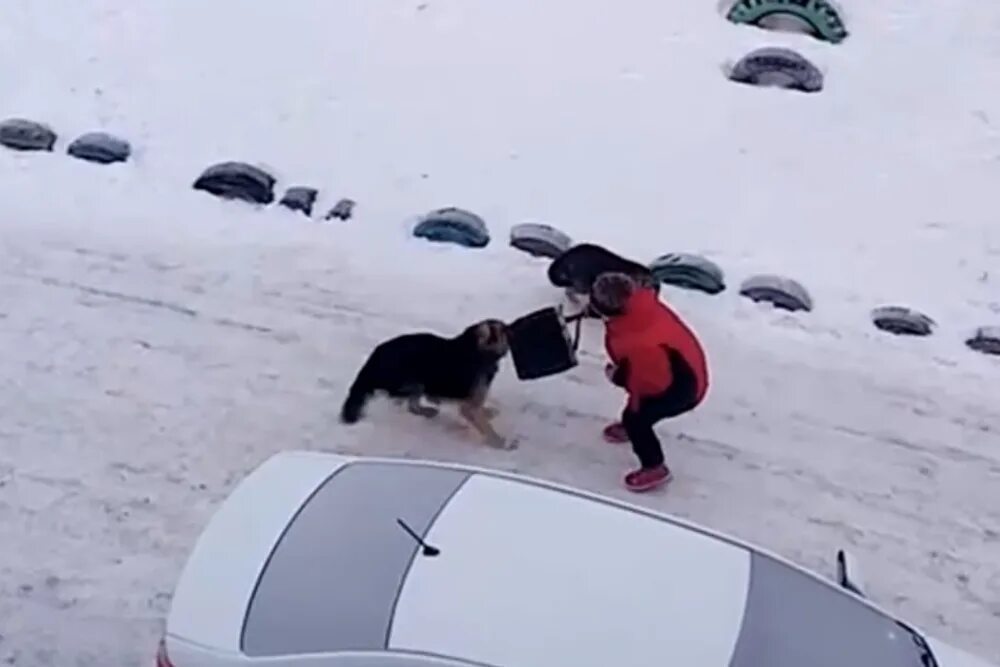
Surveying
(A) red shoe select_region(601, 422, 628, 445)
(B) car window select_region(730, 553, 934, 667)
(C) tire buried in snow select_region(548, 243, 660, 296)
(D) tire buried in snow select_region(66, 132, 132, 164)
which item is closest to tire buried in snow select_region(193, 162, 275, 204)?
(D) tire buried in snow select_region(66, 132, 132, 164)

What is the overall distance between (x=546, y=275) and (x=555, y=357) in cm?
115

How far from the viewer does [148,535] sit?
6.27 meters

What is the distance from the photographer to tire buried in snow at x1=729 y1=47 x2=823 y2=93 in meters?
9.02

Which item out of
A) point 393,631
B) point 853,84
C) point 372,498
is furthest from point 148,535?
point 853,84

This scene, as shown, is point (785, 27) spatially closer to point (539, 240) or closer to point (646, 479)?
point (539, 240)

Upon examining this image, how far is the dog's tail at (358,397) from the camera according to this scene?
666 centimetres

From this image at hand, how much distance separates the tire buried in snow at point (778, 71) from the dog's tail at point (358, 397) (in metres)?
3.30

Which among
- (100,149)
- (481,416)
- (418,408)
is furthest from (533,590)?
(100,149)

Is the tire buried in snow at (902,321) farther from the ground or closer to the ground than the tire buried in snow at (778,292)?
closer to the ground

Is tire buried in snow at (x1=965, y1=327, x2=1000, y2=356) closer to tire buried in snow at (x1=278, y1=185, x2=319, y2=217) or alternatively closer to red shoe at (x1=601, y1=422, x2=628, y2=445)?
red shoe at (x1=601, y1=422, x2=628, y2=445)

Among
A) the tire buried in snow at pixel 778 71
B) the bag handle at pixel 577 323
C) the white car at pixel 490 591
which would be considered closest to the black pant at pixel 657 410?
the bag handle at pixel 577 323

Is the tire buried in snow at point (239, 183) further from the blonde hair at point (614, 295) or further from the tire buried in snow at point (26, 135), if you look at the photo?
the blonde hair at point (614, 295)

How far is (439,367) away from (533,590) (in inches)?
75.8

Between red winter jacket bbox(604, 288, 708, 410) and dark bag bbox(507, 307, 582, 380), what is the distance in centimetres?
22
